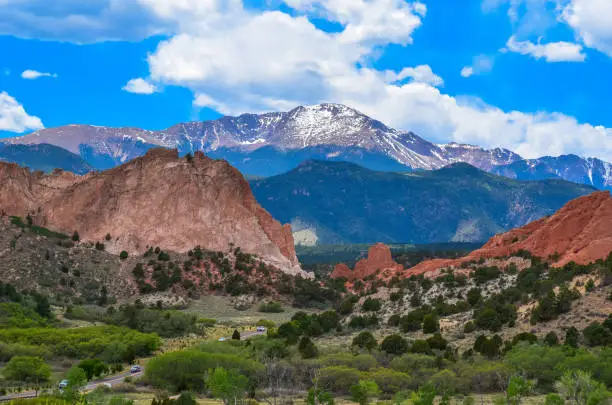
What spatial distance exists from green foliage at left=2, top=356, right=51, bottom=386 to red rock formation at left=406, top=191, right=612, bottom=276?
49.4 m

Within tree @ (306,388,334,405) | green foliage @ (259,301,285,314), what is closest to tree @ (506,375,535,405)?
tree @ (306,388,334,405)

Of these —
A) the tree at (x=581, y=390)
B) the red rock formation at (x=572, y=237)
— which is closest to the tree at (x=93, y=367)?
the tree at (x=581, y=390)

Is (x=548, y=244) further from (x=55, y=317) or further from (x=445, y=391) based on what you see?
(x=55, y=317)

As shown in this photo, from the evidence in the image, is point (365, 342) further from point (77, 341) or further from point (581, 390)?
point (77, 341)

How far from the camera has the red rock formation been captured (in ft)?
257

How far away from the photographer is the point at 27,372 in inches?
2157

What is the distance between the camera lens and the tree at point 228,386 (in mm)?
42975

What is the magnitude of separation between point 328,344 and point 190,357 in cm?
1739

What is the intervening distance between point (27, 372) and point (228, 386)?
62.5ft

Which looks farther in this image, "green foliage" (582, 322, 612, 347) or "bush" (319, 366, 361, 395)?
"green foliage" (582, 322, 612, 347)

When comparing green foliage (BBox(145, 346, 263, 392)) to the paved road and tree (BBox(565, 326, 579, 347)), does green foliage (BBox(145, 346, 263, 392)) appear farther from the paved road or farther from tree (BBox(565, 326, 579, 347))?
tree (BBox(565, 326, 579, 347))

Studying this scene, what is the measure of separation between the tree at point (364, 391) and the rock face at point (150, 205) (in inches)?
2919

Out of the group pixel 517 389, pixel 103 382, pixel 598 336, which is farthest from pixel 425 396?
pixel 103 382

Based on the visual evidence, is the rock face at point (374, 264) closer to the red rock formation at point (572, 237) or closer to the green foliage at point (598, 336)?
the red rock formation at point (572, 237)
